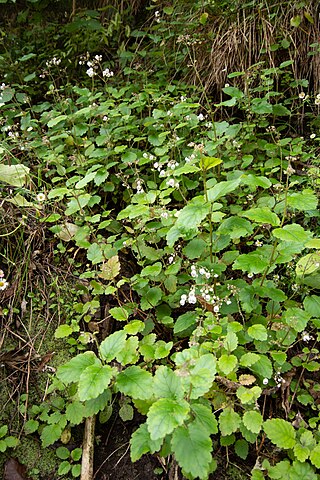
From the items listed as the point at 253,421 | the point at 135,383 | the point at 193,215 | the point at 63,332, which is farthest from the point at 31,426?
the point at 193,215

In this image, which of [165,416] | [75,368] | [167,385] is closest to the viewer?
[165,416]

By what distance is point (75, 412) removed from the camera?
1.52 meters

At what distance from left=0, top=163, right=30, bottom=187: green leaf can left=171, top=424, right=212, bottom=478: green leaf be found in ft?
5.36

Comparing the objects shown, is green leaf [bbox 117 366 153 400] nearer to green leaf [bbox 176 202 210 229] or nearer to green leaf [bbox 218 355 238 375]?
green leaf [bbox 218 355 238 375]

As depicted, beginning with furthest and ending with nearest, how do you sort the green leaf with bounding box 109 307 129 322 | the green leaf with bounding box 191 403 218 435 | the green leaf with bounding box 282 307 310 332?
the green leaf with bounding box 109 307 129 322 → the green leaf with bounding box 282 307 310 332 → the green leaf with bounding box 191 403 218 435

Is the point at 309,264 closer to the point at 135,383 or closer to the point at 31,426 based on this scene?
the point at 135,383

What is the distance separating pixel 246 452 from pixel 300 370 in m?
0.44

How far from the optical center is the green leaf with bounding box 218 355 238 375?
1.31 m

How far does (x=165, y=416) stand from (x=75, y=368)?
0.36 metres

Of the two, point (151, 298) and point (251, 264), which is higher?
point (251, 264)

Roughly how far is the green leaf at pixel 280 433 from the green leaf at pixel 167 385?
41 cm

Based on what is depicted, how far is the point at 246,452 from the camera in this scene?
147cm

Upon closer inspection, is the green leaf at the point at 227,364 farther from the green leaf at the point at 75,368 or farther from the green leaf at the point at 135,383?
the green leaf at the point at 75,368

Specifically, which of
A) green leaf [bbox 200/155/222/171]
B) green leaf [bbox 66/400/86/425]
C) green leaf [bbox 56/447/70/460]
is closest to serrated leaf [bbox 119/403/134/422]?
green leaf [bbox 66/400/86/425]
